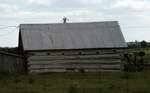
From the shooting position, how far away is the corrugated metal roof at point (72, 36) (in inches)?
1375

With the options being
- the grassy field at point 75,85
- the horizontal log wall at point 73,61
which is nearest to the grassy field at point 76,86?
the grassy field at point 75,85

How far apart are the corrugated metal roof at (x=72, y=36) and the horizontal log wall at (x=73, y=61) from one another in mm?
561

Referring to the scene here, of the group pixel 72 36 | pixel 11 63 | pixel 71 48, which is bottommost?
pixel 11 63

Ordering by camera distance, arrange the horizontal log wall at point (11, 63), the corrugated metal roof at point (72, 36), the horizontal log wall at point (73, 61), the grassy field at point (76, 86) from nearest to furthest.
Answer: the grassy field at point (76, 86) → the horizontal log wall at point (11, 63) → the horizontal log wall at point (73, 61) → the corrugated metal roof at point (72, 36)

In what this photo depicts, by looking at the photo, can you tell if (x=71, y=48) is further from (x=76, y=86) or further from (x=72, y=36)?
(x=76, y=86)

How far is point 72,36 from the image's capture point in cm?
3612

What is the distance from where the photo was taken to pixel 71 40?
3566 centimetres

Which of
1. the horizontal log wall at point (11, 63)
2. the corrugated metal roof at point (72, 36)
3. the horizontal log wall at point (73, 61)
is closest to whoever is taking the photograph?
the horizontal log wall at point (11, 63)

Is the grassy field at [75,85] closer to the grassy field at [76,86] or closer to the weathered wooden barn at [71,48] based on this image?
the grassy field at [76,86]

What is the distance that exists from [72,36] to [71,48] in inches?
67.6

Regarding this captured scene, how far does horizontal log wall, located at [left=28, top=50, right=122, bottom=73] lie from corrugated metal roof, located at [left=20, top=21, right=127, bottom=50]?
0.56 metres

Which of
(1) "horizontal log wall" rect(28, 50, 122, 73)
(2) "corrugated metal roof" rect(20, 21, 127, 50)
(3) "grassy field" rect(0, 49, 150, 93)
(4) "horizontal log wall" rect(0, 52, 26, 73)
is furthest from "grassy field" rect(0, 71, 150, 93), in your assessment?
(2) "corrugated metal roof" rect(20, 21, 127, 50)

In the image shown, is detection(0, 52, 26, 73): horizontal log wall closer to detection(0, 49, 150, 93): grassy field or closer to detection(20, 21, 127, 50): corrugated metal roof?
detection(20, 21, 127, 50): corrugated metal roof

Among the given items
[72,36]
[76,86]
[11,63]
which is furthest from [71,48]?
[76,86]
